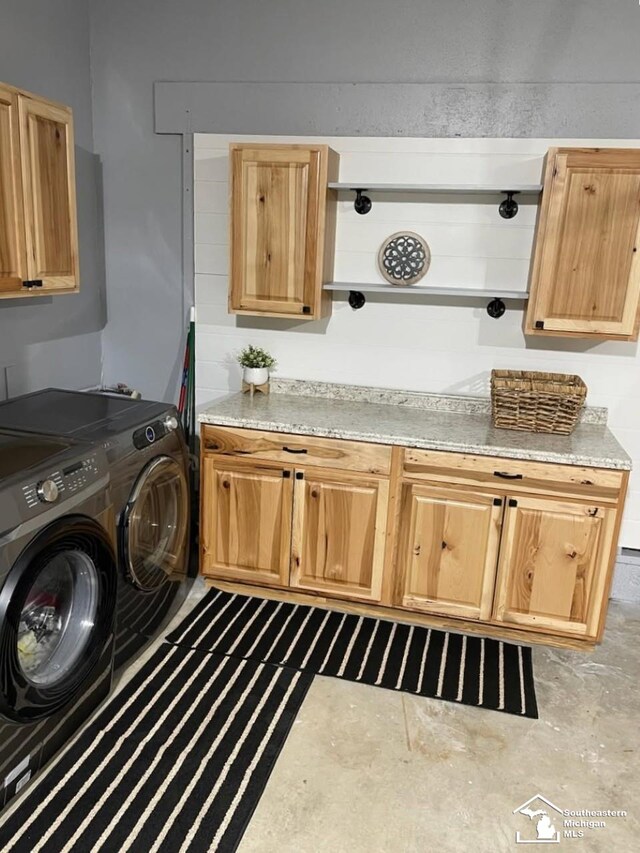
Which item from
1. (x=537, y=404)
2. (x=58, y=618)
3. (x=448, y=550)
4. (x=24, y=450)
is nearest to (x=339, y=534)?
(x=448, y=550)

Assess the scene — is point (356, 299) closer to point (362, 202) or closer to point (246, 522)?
point (362, 202)

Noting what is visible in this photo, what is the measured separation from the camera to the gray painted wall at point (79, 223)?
9.86ft

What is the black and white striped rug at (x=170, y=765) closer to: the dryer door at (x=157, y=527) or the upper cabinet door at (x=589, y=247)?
the dryer door at (x=157, y=527)

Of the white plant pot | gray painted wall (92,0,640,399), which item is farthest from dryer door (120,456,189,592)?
gray painted wall (92,0,640,399)

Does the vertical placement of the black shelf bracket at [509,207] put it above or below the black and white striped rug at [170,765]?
above

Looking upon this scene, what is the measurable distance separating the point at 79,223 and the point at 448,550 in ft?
7.90

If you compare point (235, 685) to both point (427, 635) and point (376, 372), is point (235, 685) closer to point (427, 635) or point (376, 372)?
point (427, 635)

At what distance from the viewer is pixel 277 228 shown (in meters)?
3.10

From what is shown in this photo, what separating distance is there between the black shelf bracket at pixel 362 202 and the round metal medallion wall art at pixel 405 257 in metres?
0.18

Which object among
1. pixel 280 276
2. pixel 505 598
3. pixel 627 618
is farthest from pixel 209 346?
pixel 627 618

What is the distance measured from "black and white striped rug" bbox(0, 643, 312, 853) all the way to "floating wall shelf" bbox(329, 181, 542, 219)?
6.96 ft

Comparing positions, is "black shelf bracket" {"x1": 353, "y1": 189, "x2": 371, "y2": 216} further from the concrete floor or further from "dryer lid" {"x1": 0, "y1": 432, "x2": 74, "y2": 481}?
the concrete floor

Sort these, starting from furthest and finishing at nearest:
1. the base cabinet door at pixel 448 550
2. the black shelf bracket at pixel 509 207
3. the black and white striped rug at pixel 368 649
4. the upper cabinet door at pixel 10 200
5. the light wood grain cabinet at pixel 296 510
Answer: the black shelf bracket at pixel 509 207 < the light wood grain cabinet at pixel 296 510 < the base cabinet door at pixel 448 550 < the black and white striped rug at pixel 368 649 < the upper cabinet door at pixel 10 200

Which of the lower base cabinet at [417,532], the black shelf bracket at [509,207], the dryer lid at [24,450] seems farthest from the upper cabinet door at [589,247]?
the dryer lid at [24,450]
